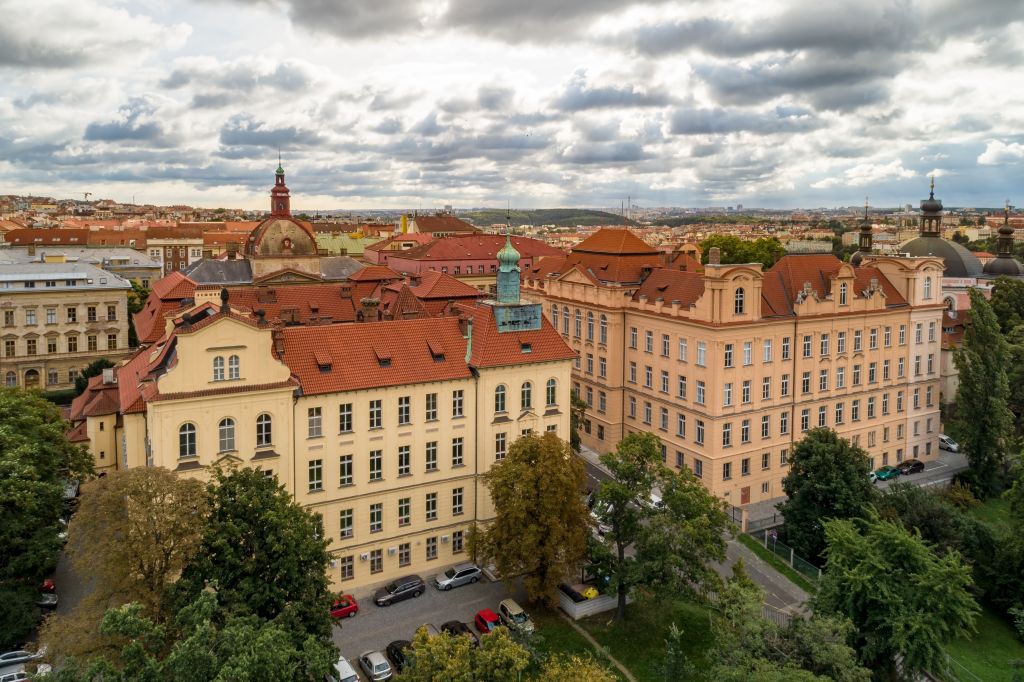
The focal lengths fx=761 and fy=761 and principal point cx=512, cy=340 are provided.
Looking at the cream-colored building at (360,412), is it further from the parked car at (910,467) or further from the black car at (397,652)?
the parked car at (910,467)

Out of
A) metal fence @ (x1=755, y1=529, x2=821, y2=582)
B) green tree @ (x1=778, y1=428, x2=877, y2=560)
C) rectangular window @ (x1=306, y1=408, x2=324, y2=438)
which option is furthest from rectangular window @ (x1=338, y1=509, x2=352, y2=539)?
green tree @ (x1=778, y1=428, x2=877, y2=560)

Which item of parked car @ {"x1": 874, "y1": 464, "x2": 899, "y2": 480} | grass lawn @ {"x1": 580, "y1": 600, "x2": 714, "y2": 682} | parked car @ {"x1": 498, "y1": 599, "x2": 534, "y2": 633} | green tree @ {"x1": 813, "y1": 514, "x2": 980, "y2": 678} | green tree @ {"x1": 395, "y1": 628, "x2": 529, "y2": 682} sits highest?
green tree @ {"x1": 395, "y1": 628, "x2": 529, "y2": 682}

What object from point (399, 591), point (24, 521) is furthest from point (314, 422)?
point (24, 521)

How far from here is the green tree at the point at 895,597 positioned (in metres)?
32.0

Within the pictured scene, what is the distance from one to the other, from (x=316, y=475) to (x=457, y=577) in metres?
9.71

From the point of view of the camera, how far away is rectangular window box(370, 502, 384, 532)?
1683 inches

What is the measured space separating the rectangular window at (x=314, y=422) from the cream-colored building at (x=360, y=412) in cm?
6

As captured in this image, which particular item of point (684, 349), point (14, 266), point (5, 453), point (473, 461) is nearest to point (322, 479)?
point (473, 461)

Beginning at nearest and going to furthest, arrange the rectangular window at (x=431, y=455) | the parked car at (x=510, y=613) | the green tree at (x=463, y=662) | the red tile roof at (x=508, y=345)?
the green tree at (x=463, y=662) < the parked car at (x=510, y=613) < the rectangular window at (x=431, y=455) < the red tile roof at (x=508, y=345)

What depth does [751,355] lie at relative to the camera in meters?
55.0

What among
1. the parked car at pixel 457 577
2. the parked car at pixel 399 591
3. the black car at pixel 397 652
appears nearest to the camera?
the black car at pixel 397 652

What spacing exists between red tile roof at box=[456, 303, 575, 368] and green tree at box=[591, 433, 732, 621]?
941cm

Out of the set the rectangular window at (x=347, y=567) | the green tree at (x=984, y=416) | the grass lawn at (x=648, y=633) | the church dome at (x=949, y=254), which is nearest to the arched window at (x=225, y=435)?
the rectangular window at (x=347, y=567)

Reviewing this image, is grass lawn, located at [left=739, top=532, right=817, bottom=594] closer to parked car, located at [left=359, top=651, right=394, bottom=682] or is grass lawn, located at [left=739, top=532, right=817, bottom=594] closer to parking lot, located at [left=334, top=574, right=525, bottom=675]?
parking lot, located at [left=334, top=574, right=525, bottom=675]
